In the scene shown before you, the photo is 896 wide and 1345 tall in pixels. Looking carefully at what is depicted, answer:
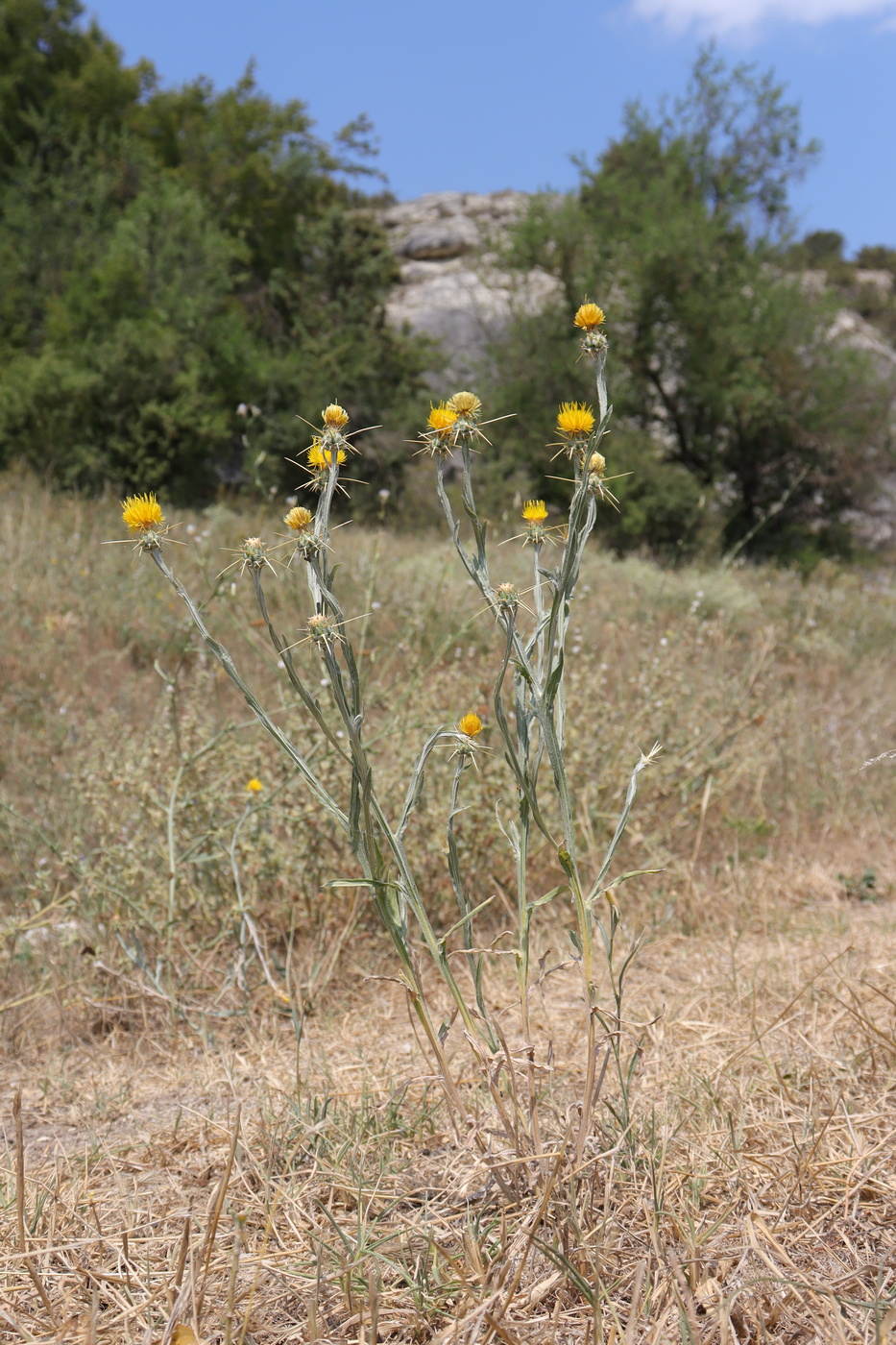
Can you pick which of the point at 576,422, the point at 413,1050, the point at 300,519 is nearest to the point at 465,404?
the point at 576,422

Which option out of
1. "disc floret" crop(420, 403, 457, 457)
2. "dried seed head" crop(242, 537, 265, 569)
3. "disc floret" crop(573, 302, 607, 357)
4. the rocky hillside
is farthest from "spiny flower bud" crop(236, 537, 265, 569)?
the rocky hillside

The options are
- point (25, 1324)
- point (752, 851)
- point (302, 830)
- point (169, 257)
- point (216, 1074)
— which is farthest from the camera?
point (169, 257)

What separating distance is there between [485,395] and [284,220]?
655cm

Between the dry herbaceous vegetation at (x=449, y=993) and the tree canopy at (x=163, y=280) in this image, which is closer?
the dry herbaceous vegetation at (x=449, y=993)

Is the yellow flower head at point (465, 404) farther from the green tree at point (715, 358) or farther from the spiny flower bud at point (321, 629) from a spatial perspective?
the green tree at point (715, 358)

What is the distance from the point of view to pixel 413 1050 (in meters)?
1.82

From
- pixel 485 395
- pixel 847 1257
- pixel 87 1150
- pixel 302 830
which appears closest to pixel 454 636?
pixel 302 830

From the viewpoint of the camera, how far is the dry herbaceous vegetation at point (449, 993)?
43.6 inches

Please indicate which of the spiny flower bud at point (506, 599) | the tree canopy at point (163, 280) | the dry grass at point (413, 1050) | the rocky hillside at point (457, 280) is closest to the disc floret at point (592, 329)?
the spiny flower bud at point (506, 599)

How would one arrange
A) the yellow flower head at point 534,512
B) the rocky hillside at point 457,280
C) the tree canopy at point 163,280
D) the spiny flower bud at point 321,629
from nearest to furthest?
1. the spiny flower bud at point 321,629
2. the yellow flower head at point 534,512
3. the tree canopy at point 163,280
4. the rocky hillside at point 457,280

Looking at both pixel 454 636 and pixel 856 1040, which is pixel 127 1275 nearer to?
pixel 856 1040

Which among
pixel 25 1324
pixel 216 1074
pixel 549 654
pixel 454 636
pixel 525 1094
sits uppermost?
pixel 549 654

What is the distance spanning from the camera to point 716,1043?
1.77 metres

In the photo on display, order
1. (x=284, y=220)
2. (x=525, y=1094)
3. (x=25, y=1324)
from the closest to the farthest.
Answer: (x=25, y=1324)
(x=525, y=1094)
(x=284, y=220)
